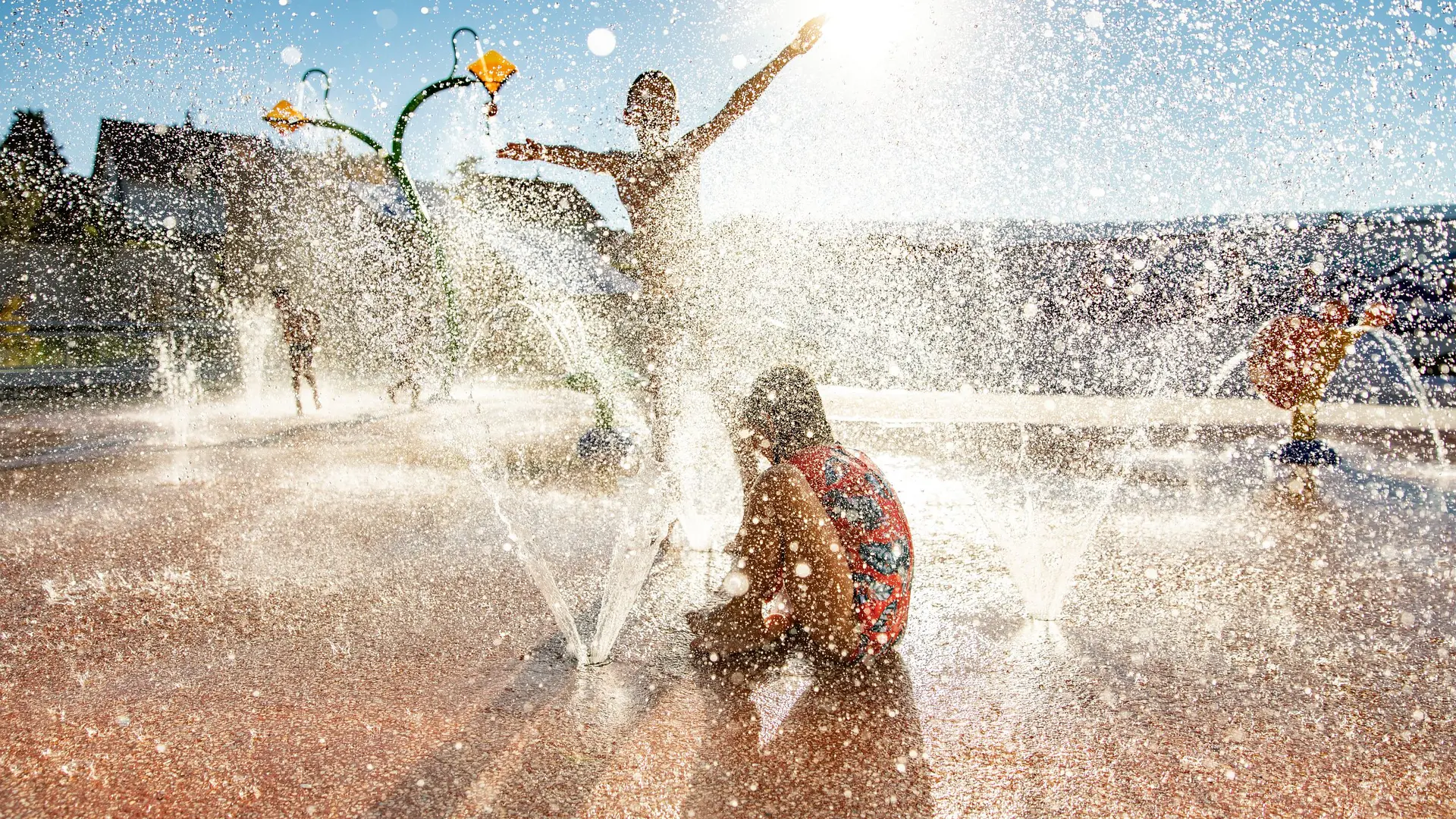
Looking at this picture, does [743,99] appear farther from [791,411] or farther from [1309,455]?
[1309,455]

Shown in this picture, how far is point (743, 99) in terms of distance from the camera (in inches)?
183

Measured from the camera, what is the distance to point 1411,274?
19.5 m

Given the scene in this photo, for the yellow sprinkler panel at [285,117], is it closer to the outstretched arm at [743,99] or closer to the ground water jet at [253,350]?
the ground water jet at [253,350]

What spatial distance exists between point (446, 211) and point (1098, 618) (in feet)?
84.5

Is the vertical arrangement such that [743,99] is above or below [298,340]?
above

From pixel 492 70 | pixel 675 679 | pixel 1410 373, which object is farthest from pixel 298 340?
pixel 1410 373

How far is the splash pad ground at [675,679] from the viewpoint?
7.88ft

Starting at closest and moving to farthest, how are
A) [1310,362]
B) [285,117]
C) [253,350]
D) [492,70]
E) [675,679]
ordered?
[675,679] → [1310,362] → [492,70] → [285,117] → [253,350]

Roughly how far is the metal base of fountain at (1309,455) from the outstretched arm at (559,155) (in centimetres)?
704

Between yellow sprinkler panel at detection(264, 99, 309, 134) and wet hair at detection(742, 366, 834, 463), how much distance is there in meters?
12.7

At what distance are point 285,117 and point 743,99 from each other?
11378 mm

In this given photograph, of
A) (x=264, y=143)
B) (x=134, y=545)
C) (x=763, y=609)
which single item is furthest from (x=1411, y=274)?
(x=264, y=143)

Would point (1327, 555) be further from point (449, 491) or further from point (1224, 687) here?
point (449, 491)

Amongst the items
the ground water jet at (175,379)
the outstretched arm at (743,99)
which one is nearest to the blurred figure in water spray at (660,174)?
the outstretched arm at (743,99)
